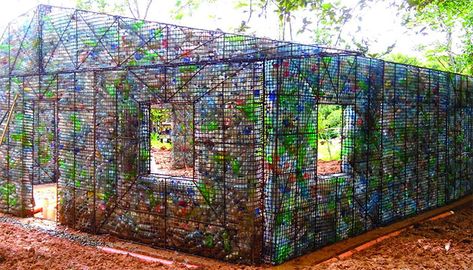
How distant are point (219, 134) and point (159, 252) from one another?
216 centimetres

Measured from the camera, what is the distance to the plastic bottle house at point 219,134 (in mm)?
6492

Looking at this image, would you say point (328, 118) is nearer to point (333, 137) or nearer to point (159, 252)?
point (333, 137)

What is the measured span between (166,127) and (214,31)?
16165mm

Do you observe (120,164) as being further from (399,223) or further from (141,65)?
(399,223)

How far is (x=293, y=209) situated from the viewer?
670cm

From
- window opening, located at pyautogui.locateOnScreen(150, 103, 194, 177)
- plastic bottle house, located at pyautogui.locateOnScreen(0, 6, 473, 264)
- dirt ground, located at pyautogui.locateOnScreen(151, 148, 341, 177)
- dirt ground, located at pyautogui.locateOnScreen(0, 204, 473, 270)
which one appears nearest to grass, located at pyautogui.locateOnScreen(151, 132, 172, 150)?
dirt ground, located at pyautogui.locateOnScreen(151, 148, 341, 177)

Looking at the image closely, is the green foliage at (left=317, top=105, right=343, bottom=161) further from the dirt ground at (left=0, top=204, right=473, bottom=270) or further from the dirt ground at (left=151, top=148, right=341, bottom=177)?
the dirt ground at (left=0, top=204, right=473, bottom=270)

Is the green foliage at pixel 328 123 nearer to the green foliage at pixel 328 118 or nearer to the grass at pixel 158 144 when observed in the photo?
the green foliage at pixel 328 118

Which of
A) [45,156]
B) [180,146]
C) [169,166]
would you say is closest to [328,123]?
[180,146]

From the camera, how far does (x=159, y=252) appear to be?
7137 mm

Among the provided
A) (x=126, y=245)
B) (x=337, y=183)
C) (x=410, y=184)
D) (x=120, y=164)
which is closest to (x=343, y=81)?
(x=337, y=183)

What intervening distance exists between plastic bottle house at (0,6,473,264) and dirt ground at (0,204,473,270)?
28cm

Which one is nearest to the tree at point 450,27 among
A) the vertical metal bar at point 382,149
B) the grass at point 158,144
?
the vertical metal bar at point 382,149

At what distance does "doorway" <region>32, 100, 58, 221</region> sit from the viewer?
9.86 m
